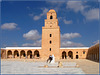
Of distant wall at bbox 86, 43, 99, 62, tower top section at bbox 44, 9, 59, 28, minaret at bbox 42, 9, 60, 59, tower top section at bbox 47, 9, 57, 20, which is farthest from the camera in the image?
tower top section at bbox 47, 9, 57, 20

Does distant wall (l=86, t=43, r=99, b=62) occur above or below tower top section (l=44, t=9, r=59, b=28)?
below

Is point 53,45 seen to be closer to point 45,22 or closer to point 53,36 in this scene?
point 53,36

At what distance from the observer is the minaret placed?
107 feet

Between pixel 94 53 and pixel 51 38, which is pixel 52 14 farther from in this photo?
pixel 94 53

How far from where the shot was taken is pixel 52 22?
33156 millimetres

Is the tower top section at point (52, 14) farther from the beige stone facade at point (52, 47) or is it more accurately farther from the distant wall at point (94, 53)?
the distant wall at point (94, 53)

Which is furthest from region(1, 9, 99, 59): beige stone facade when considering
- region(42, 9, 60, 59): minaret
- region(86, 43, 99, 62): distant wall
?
region(86, 43, 99, 62): distant wall

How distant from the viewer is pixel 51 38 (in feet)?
108

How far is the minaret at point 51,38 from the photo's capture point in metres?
32.5

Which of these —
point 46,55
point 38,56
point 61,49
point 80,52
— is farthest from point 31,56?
point 80,52

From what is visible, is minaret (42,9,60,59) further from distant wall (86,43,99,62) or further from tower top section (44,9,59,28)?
distant wall (86,43,99,62)

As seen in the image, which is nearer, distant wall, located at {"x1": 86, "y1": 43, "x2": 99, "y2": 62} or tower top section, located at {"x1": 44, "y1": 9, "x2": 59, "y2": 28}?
distant wall, located at {"x1": 86, "y1": 43, "x2": 99, "y2": 62}

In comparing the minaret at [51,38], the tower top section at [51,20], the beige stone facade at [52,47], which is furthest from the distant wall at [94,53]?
the tower top section at [51,20]

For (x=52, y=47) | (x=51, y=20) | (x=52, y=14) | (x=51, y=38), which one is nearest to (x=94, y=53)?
(x=52, y=47)
